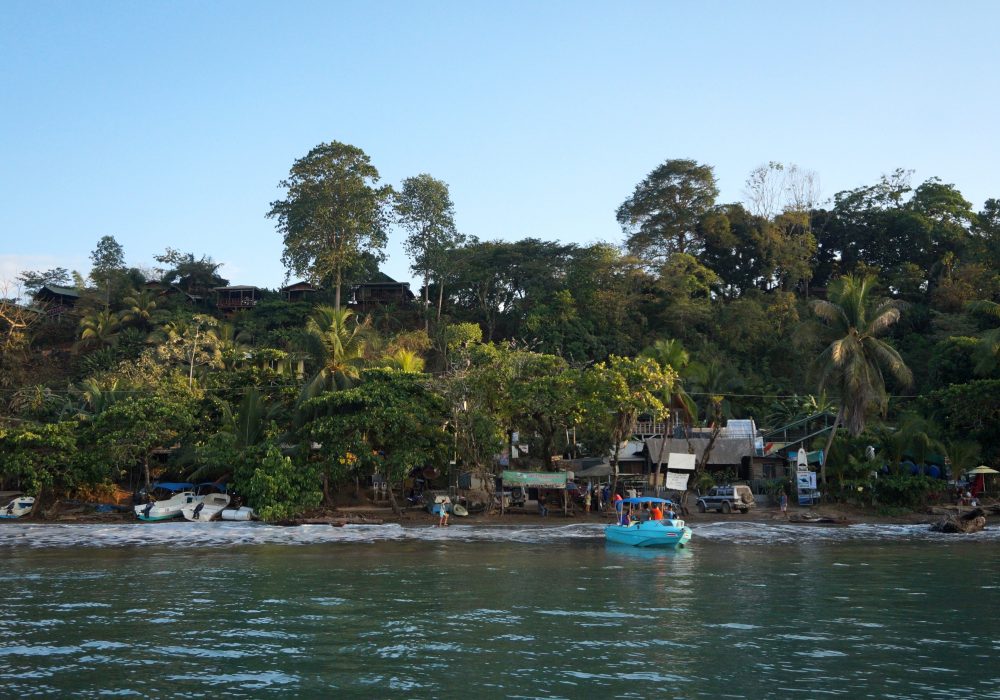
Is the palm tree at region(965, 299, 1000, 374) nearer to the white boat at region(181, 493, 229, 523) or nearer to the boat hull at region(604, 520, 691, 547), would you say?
the boat hull at region(604, 520, 691, 547)

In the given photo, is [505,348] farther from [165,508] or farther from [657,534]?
[165,508]

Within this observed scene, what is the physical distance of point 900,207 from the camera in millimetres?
67688

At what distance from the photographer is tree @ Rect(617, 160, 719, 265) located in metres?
65.2

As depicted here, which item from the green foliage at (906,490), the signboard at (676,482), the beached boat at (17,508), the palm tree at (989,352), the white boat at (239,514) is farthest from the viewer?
the palm tree at (989,352)

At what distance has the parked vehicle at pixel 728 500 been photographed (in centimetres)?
4034

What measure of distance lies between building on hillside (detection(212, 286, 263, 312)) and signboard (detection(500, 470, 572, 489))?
135ft

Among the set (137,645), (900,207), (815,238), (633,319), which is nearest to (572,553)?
(137,645)

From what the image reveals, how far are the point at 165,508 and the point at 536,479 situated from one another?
17554 mm

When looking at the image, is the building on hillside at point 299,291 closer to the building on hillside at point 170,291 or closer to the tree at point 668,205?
the building on hillside at point 170,291

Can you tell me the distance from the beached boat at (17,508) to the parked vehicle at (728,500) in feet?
108

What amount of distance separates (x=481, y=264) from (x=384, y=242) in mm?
8076

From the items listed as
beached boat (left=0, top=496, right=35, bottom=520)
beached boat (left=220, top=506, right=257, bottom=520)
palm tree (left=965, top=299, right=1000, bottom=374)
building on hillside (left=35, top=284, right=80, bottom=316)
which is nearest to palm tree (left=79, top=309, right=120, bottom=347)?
building on hillside (left=35, top=284, right=80, bottom=316)

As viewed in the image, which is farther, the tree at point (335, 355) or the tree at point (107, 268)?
the tree at point (107, 268)

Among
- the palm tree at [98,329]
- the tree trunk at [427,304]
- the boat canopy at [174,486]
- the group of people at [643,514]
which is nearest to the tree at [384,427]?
the boat canopy at [174,486]
